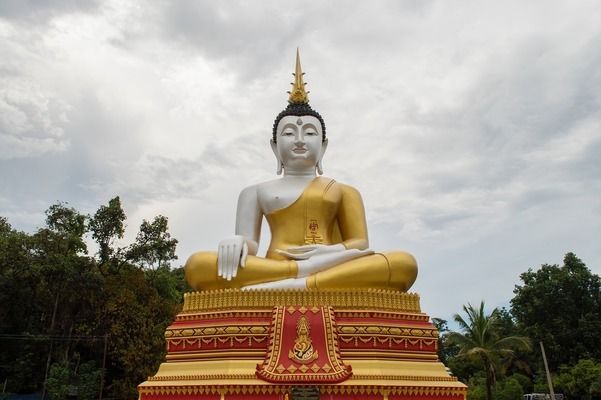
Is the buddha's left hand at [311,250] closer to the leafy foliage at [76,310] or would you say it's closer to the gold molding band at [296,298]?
the gold molding band at [296,298]

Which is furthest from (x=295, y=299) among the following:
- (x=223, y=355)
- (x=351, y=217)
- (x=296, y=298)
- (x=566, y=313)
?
(x=566, y=313)

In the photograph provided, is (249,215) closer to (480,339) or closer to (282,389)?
(282,389)

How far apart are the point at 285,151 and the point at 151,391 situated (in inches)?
186

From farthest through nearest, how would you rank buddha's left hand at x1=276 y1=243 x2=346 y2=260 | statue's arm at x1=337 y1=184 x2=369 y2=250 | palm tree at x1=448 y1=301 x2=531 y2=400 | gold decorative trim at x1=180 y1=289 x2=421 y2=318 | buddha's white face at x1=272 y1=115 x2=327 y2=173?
palm tree at x1=448 y1=301 x2=531 y2=400
buddha's white face at x1=272 y1=115 x2=327 y2=173
statue's arm at x1=337 y1=184 x2=369 y2=250
buddha's left hand at x1=276 y1=243 x2=346 y2=260
gold decorative trim at x1=180 y1=289 x2=421 y2=318

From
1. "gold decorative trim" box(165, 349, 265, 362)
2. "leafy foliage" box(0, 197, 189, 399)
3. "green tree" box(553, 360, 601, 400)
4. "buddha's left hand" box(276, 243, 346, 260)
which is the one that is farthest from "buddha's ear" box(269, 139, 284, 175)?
"green tree" box(553, 360, 601, 400)

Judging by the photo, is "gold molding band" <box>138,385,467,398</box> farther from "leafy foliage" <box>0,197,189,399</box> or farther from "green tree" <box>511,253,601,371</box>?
"green tree" <box>511,253,601,371</box>

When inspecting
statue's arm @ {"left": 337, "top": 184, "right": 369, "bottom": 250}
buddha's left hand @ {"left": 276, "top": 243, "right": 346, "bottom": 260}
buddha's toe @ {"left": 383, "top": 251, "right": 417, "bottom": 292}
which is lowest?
buddha's toe @ {"left": 383, "top": 251, "right": 417, "bottom": 292}

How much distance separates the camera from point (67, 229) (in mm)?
20016

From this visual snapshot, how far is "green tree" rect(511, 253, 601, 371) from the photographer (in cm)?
2138

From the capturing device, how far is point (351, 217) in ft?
32.9

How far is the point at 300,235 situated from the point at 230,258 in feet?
5.41

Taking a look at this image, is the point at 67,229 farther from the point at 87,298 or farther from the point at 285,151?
the point at 285,151

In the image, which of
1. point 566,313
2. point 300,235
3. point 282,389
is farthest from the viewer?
point 566,313

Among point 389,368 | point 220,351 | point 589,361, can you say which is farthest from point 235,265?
point 589,361
